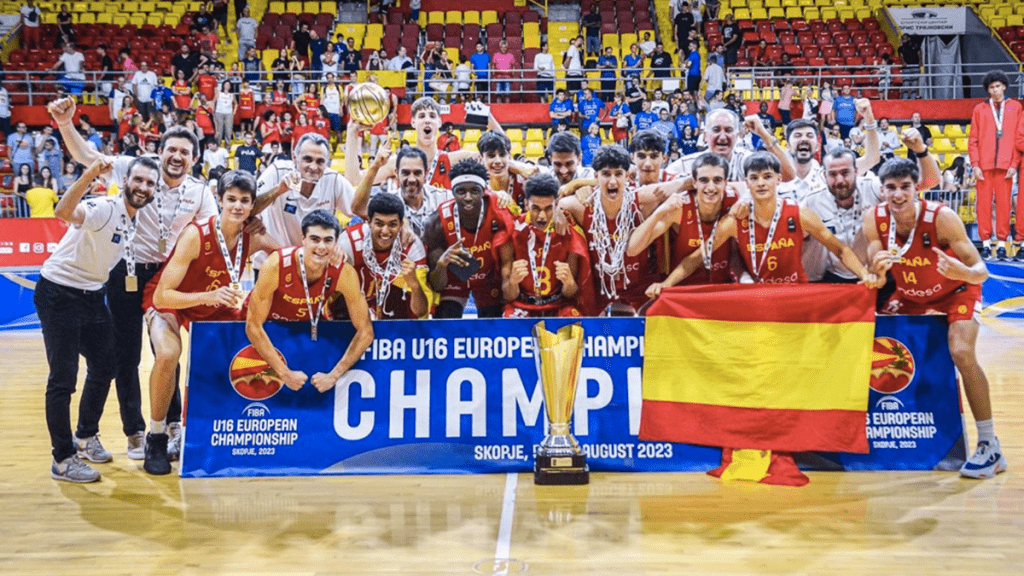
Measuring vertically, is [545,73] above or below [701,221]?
above

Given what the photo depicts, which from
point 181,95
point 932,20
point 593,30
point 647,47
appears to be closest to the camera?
point 181,95

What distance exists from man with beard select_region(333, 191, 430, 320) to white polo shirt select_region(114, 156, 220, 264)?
37.0 inches

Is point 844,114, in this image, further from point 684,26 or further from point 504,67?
point 504,67

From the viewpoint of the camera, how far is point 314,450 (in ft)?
17.6

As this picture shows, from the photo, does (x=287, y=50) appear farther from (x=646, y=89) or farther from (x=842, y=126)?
(x=842, y=126)

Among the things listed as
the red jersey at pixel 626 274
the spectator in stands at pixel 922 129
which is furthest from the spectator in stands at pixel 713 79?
the red jersey at pixel 626 274

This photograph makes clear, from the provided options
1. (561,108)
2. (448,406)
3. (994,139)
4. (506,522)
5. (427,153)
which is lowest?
(506,522)

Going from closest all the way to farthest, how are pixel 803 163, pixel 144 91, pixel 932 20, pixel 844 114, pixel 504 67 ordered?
pixel 803 163
pixel 844 114
pixel 144 91
pixel 504 67
pixel 932 20

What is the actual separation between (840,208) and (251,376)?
3820mm

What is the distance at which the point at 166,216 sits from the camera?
19.0 ft

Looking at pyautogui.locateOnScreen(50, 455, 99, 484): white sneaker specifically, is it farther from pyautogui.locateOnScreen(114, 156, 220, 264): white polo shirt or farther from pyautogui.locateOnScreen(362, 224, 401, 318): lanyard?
pyautogui.locateOnScreen(362, 224, 401, 318): lanyard

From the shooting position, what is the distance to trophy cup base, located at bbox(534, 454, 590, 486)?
16.7 ft

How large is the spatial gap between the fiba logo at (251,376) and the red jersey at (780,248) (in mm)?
2781

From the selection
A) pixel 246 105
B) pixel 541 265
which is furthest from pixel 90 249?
pixel 246 105
